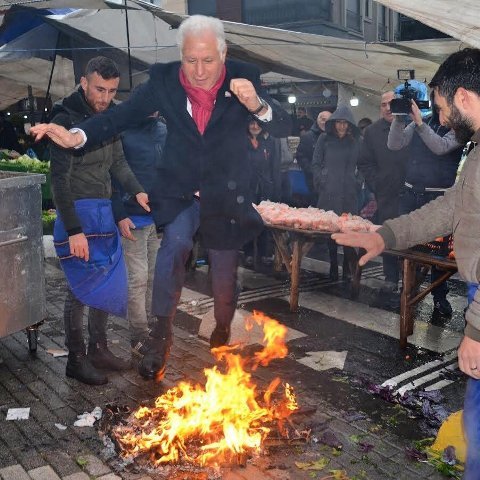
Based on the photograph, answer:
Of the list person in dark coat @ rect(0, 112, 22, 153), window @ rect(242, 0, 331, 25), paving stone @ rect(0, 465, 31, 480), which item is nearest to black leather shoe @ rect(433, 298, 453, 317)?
paving stone @ rect(0, 465, 31, 480)

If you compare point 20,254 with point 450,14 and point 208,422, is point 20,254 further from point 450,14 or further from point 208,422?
point 450,14

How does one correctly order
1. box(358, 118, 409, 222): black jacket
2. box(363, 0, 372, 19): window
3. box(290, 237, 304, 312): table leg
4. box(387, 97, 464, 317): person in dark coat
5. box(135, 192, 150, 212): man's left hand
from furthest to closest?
box(363, 0, 372, 19): window < box(358, 118, 409, 222): black jacket < box(290, 237, 304, 312): table leg < box(387, 97, 464, 317): person in dark coat < box(135, 192, 150, 212): man's left hand

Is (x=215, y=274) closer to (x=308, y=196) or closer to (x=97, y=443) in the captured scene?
(x=97, y=443)

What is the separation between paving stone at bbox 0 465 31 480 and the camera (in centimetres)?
364

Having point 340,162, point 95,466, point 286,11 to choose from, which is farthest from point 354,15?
point 95,466

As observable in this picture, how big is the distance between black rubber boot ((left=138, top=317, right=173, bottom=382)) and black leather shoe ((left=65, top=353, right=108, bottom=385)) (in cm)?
49

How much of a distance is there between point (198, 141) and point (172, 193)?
0.48 meters

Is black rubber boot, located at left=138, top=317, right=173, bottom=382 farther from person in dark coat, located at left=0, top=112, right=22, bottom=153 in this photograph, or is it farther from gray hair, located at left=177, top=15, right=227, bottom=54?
person in dark coat, located at left=0, top=112, right=22, bottom=153

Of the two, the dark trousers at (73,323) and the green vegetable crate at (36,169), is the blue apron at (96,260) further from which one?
the green vegetable crate at (36,169)

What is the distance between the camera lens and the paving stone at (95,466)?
3.71m

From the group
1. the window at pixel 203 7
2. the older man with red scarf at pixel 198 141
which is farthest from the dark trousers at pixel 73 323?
the window at pixel 203 7

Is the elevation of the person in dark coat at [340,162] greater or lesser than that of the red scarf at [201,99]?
lesser

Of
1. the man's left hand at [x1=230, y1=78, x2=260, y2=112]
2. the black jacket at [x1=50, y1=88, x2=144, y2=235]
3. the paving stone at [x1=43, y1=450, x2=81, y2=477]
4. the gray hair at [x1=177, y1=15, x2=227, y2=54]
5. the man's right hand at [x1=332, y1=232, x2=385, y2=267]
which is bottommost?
the paving stone at [x1=43, y1=450, x2=81, y2=477]

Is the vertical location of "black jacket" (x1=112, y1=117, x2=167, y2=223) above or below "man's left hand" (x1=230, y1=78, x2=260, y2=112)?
below
